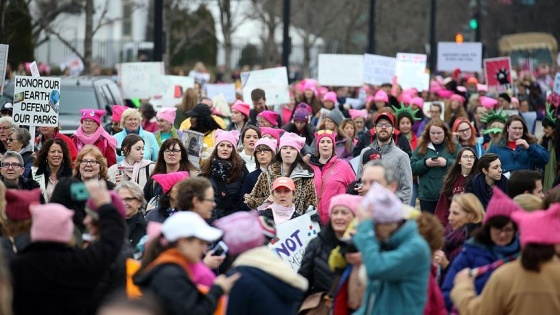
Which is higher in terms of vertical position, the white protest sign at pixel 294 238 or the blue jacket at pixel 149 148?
the blue jacket at pixel 149 148

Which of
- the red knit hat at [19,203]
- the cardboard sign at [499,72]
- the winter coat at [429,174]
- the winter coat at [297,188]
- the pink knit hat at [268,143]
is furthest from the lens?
the cardboard sign at [499,72]

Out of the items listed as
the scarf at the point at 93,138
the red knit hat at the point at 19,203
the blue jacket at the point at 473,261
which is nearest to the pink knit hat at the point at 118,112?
the scarf at the point at 93,138

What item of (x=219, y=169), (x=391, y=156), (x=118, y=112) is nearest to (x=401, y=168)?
(x=391, y=156)

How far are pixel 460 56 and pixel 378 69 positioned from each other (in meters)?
6.11

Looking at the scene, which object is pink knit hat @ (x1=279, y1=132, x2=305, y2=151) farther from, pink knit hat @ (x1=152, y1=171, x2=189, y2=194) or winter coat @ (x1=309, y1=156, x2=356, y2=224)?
pink knit hat @ (x1=152, y1=171, x2=189, y2=194)

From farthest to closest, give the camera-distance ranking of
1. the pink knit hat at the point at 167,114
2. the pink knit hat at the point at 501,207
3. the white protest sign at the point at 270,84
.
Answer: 1. the white protest sign at the point at 270,84
2. the pink knit hat at the point at 167,114
3. the pink knit hat at the point at 501,207

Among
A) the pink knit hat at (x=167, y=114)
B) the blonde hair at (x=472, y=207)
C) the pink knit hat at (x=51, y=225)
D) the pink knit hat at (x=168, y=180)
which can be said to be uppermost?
the pink knit hat at (x=167, y=114)

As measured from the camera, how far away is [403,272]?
698 cm

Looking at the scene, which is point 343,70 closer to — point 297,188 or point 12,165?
point 297,188

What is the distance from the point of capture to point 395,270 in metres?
6.94

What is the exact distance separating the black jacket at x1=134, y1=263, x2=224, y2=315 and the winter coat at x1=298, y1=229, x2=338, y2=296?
1.87m

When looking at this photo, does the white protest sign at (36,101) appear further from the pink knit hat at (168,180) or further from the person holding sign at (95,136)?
the pink knit hat at (168,180)

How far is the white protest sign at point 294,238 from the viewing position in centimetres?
1064

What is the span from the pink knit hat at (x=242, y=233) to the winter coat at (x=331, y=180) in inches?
217
